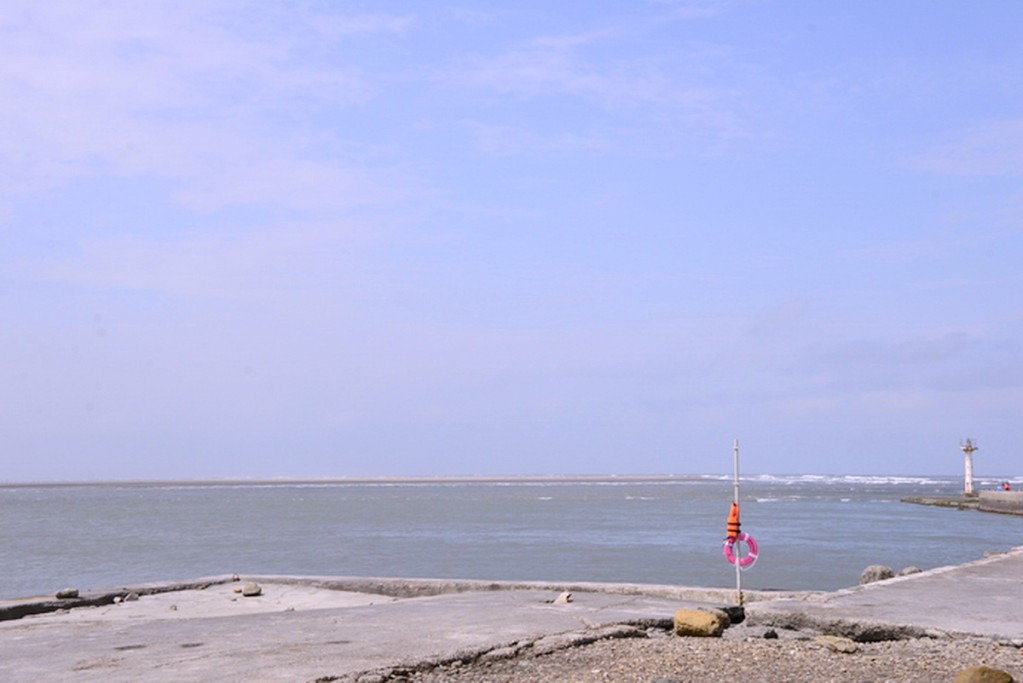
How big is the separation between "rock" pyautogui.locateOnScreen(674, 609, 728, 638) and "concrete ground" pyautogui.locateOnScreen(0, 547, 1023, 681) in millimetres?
425

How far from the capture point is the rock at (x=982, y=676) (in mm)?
6320

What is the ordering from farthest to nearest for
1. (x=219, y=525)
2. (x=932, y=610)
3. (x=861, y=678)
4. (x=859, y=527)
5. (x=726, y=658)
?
(x=219, y=525) → (x=859, y=527) → (x=932, y=610) → (x=726, y=658) → (x=861, y=678)

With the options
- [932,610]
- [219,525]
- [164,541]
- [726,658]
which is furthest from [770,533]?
[726,658]

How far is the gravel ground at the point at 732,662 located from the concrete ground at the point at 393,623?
263 millimetres

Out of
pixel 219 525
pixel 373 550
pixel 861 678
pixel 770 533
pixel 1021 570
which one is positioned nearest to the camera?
pixel 861 678

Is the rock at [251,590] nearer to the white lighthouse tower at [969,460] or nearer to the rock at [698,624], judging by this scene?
the rock at [698,624]

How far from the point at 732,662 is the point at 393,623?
10.7 ft

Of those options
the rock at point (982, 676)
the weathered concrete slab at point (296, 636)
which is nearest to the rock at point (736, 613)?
the weathered concrete slab at point (296, 636)

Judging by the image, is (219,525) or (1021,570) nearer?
(1021,570)

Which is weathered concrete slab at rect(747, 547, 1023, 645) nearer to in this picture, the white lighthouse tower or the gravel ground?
the gravel ground

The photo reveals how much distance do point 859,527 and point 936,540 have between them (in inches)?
330

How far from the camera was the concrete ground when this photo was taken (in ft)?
23.5

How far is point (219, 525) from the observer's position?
49.3 m

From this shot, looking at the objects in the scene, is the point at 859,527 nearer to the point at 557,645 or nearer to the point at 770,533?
the point at 770,533
